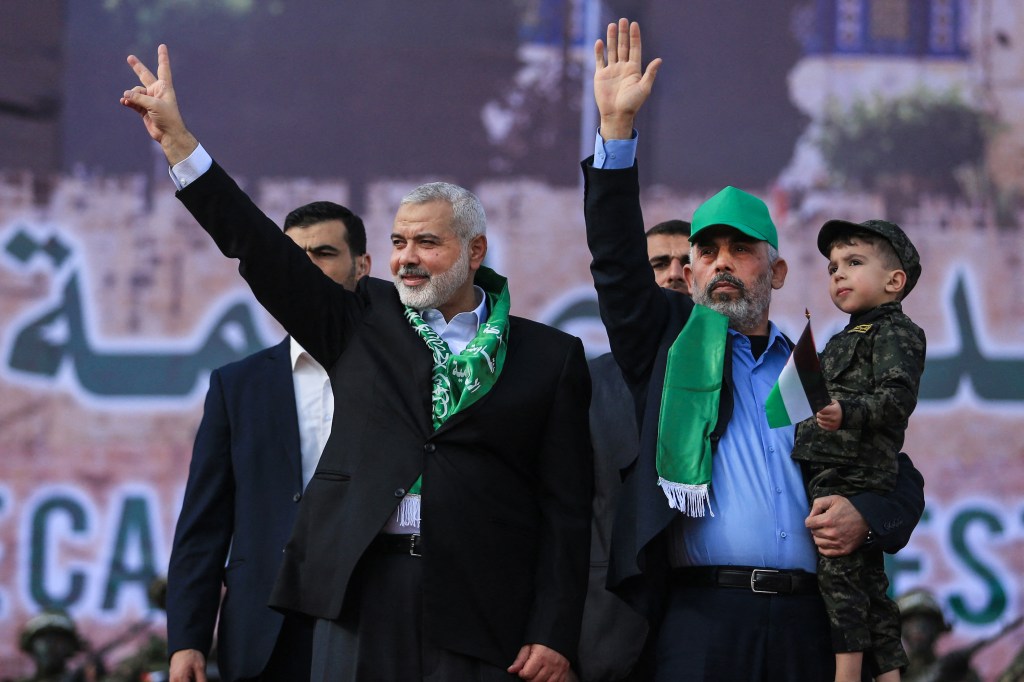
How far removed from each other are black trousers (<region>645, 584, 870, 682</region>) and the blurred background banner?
3.35 m

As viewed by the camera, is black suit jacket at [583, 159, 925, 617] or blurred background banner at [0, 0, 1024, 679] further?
blurred background banner at [0, 0, 1024, 679]

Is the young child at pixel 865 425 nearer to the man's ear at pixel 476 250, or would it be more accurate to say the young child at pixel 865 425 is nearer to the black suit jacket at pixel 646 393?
the black suit jacket at pixel 646 393

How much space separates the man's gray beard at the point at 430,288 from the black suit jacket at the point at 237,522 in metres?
0.62

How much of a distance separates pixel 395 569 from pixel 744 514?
0.74 meters

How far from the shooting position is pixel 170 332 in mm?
6176

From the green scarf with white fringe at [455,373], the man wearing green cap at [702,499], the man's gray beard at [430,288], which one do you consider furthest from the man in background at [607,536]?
the man's gray beard at [430,288]

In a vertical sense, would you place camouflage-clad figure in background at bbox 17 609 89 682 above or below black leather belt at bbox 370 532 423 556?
below

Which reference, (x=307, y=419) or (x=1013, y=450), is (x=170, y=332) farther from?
(x=1013, y=450)

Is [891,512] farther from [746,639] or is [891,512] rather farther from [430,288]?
[430,288]

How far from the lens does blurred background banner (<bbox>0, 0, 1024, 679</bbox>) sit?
6.09 m

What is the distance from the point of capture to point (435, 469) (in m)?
2.84

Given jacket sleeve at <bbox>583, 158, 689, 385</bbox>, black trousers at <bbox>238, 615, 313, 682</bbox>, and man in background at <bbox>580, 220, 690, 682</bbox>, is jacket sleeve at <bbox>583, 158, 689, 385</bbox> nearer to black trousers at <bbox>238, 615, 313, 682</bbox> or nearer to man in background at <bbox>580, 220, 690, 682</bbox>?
man in background at <bbox>580, 220, 690, 682</bbox>

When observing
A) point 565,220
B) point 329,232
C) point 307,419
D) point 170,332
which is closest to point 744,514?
point 307,419

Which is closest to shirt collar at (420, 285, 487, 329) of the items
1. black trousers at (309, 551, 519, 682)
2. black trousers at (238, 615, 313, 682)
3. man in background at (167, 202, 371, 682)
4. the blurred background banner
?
man in background at (167, 202, 371, 682)
